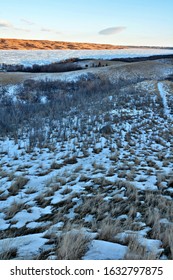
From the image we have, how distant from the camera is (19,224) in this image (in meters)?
4.74

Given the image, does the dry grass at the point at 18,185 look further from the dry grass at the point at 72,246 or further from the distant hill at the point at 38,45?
the distant hill at the point at 38,45

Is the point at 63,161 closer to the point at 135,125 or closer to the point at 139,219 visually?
the point at 139,219

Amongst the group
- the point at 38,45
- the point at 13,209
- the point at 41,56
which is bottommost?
the point at 13,209

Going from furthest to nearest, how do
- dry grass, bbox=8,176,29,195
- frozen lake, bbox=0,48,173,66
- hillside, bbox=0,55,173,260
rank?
frozen lake, bbox=0,48,173,66
dry grass, bbox=8,176,29,195
hillside, bbox=0,55,173,260

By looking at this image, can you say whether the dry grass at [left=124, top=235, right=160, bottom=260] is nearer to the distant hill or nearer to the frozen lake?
the frozen lake

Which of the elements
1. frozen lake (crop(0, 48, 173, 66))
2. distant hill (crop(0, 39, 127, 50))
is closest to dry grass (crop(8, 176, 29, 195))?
frozen lake (crop(0, 48, 173, 66))

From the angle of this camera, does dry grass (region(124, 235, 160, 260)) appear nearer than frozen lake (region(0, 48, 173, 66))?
Yes

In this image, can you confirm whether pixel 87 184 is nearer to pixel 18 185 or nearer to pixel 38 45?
pixel 18 185

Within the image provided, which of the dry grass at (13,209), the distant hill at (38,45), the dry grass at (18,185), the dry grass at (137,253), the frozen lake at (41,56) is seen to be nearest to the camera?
the dry grass at (137,253)

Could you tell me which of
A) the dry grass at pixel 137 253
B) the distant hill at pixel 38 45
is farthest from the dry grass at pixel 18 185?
the distant hill at pixel 38 45

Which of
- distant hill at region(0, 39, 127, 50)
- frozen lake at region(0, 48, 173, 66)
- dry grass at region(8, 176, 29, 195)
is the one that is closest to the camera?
dry grass at region(8, 176, 29, 195)

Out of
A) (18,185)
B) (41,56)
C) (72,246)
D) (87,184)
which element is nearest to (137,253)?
(72,246)

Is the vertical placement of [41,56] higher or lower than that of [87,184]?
higher
